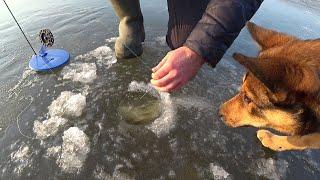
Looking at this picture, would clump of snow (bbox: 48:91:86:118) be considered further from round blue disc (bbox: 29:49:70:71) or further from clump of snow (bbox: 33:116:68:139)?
round blue disc (bbox: 29:49:70:71)

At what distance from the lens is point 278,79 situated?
1.86m

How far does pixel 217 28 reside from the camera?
2338 millimetres

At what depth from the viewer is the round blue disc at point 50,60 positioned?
141 inches

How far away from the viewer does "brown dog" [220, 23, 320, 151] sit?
6.13ft

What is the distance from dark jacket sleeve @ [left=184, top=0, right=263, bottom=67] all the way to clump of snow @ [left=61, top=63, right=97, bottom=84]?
1.53 metres

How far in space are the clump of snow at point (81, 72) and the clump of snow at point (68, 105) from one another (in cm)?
28

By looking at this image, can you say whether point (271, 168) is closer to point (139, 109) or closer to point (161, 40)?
point (139, 109)

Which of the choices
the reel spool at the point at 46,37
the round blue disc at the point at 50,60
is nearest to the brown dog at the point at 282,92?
the round blue disc at the point at 50,60

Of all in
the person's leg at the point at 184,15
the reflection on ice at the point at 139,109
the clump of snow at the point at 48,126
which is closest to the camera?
the clump of snow at the point at 48,126

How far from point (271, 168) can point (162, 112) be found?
3.52 ft

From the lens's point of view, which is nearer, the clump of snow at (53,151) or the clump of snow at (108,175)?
the clump of snow at (108,175)

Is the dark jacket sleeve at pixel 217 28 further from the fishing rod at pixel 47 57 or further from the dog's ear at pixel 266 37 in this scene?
the fishing rod at pixel 47 57

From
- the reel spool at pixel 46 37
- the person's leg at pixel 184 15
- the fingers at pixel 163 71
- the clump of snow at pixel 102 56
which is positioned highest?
the fingers at pixel 163 71

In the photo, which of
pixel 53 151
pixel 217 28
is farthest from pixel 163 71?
pixel 53 151
